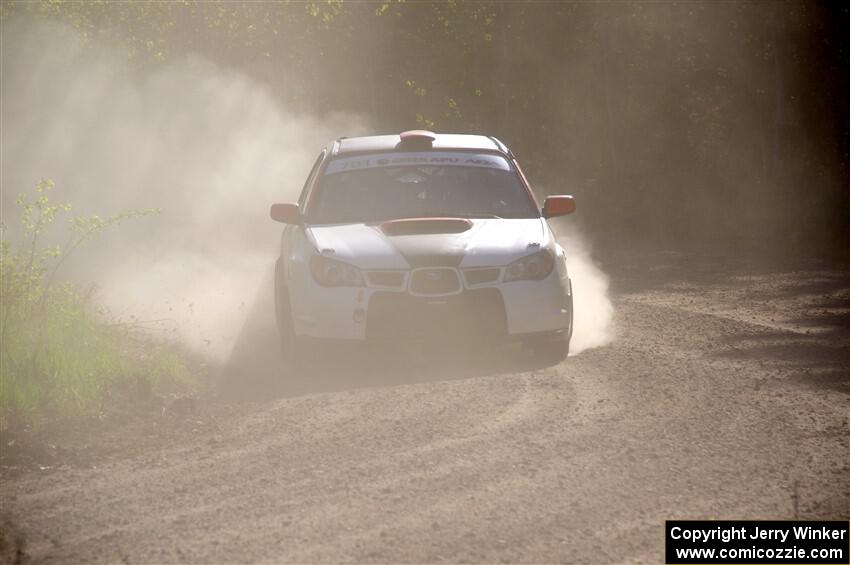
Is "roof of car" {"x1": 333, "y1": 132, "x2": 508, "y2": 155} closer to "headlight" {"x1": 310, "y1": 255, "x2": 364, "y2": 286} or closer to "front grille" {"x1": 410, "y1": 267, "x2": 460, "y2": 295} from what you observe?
"headlight" {"x1": 310, "y1": 255, "x2": 364, "y2": 286}

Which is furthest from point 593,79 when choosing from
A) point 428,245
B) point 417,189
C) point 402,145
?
point 428,245

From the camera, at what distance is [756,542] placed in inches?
221

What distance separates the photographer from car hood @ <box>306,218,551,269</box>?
9.52 m

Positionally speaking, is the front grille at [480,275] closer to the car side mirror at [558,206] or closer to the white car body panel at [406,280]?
the white car body panel at [406,280]

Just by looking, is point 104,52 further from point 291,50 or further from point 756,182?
point 756,182

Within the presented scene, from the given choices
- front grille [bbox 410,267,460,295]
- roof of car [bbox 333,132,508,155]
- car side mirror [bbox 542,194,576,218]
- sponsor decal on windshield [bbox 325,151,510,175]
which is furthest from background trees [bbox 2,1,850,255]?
front grille [bbox 410,267,460,295]

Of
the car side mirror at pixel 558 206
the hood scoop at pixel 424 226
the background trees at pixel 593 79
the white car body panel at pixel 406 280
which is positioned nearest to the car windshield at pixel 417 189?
the car side mirror at pixel 558 206

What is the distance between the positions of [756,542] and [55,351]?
5.62 meters

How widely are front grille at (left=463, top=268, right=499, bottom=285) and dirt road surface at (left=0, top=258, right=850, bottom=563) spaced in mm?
655

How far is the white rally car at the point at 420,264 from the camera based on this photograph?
945cm

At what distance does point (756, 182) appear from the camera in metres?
26.0

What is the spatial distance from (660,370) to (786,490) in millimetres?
3270

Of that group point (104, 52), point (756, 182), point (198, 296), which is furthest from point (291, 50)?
point (198, 296)

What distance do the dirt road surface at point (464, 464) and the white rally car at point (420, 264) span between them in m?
0.37
